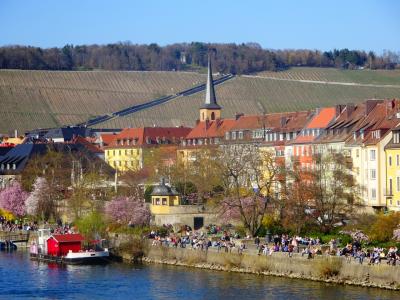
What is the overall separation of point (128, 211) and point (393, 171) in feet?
59.0

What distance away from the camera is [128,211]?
288ft

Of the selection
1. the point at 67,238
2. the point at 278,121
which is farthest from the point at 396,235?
the point at 278,121

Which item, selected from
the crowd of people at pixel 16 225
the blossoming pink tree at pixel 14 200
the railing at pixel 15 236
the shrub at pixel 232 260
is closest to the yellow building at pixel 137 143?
the blossoming pink tree at pixel 14 200

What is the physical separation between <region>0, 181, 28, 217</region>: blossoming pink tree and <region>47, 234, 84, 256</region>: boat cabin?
27400 millimetres

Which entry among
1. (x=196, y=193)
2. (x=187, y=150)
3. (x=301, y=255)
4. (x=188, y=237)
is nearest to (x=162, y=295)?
(x=301, y=255)

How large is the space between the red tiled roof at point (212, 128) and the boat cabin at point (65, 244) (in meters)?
40.3

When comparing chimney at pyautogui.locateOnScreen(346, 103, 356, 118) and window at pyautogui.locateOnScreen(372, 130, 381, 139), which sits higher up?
chimney at pyautogui.locateOnScreen(346, 103, 356, 118)

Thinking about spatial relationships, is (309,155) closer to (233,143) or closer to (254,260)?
(233,143)

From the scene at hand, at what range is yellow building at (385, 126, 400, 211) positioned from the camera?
80875 millimetres

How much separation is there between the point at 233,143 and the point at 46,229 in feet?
89.0

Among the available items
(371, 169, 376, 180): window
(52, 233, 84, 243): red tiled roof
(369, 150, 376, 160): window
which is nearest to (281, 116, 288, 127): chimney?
(369, 150, 376, 160): window

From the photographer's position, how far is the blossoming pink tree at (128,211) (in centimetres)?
8675

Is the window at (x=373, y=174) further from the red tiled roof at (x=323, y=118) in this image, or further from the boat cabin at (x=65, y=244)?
the boat cabin at (x=65, y=244)

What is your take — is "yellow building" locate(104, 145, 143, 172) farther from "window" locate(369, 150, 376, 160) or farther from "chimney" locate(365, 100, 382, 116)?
"window" locate(369, 150, 376, 160)
